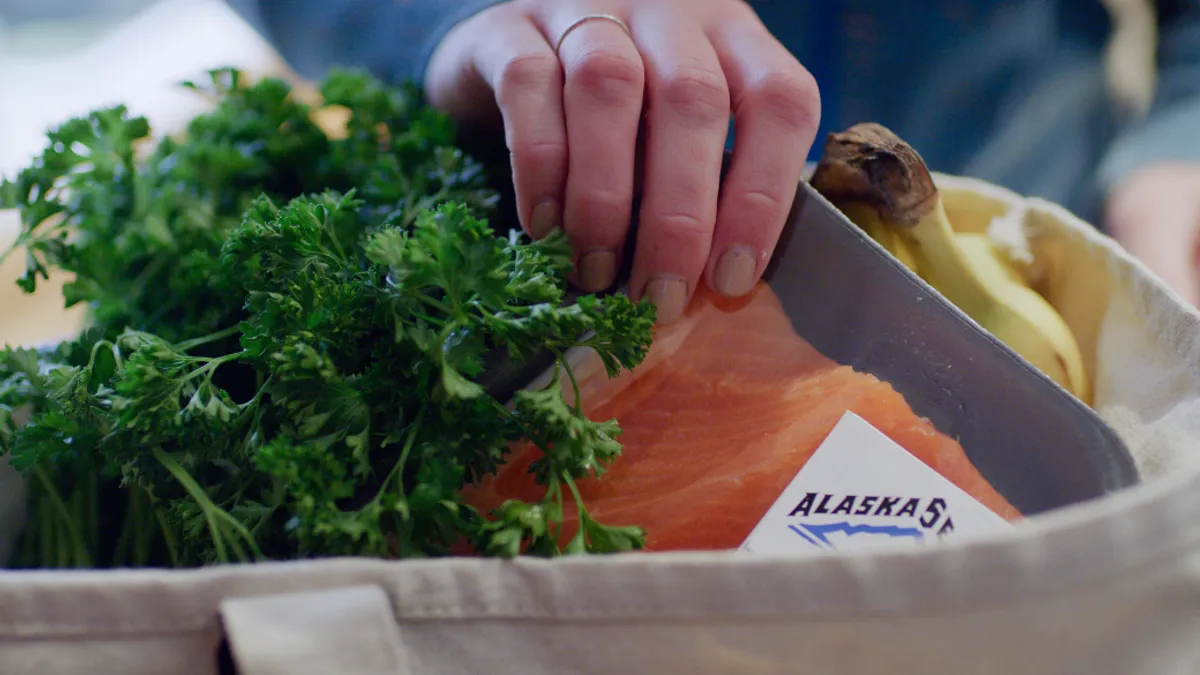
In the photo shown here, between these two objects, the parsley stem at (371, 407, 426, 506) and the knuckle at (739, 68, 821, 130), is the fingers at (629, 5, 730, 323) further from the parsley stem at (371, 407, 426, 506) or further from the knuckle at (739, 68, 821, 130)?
the parsley stem at (371, 407, 426, 506)

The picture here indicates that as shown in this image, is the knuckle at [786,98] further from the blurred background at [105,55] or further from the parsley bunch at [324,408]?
the blurred background at [105,55]

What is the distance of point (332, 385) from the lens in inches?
22.5

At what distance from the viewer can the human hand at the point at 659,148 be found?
2.20 feet

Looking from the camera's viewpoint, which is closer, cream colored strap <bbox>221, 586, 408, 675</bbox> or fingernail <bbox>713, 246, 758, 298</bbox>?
cream colored strap <bbox>221, 586, 408, 675</bbox>

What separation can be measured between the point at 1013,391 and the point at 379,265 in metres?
0.49

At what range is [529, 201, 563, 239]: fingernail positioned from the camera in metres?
0.71

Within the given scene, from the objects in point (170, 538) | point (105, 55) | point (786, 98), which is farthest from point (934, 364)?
point (105, 55)

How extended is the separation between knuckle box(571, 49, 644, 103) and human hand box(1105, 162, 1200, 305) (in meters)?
0.81

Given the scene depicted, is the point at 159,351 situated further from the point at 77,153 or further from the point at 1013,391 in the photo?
the point at 1013,391

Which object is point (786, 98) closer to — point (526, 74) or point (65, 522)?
point (526, 74)

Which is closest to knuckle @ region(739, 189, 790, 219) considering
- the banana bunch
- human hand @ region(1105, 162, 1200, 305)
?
the banana bunch

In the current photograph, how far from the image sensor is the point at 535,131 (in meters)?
0.69

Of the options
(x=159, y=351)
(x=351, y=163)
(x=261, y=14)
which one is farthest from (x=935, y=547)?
(x=261, y=14)

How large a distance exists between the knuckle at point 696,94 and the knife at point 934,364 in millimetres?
107
